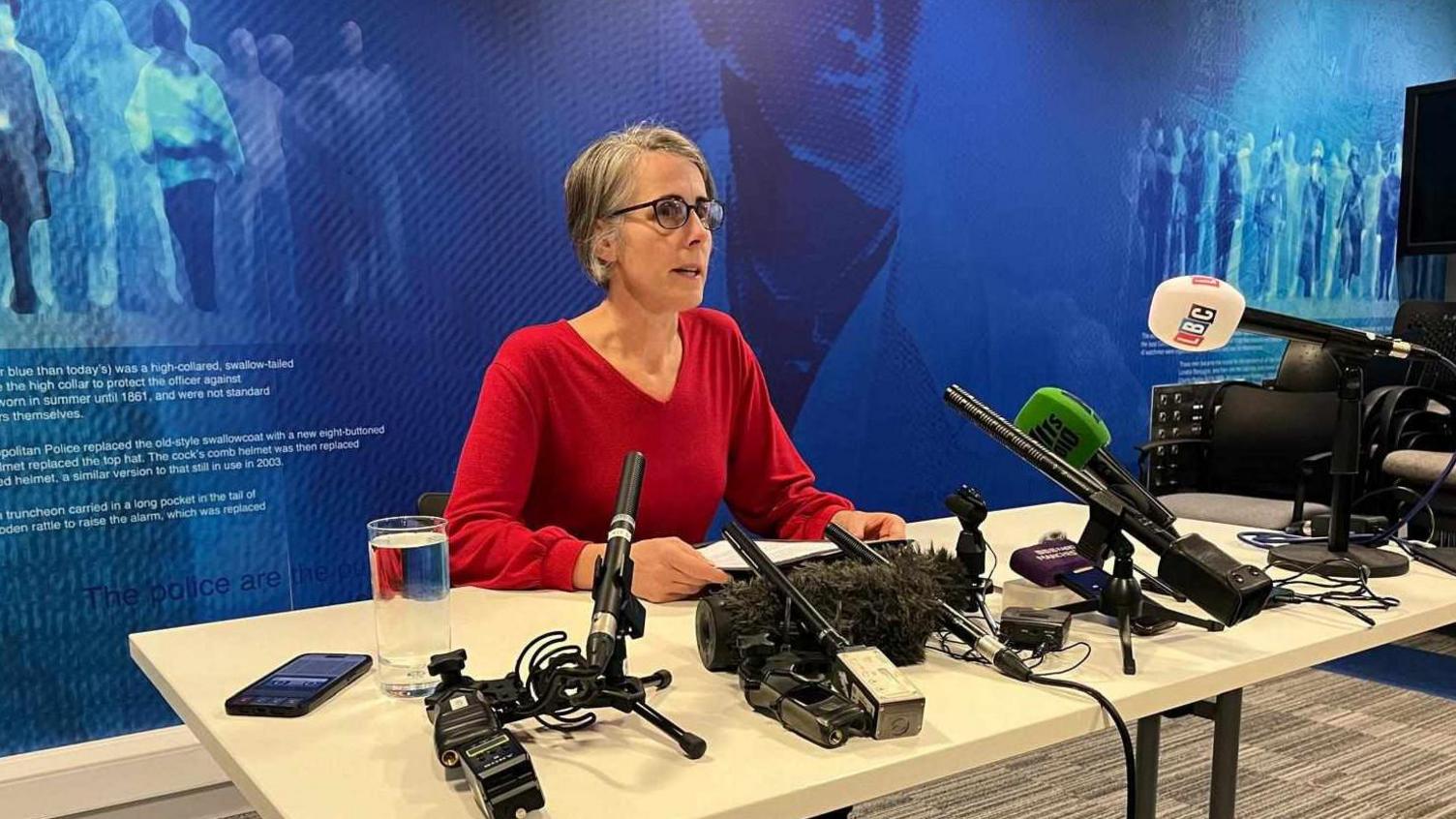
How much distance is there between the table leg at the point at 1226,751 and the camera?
1476 mm

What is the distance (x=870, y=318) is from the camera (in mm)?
3484

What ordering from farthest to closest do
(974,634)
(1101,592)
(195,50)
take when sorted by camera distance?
(195,50) → (1101,592) → (974,634)

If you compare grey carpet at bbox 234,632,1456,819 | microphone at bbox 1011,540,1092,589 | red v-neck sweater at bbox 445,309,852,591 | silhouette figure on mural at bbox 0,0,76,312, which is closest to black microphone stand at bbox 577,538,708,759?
red v-neck sweater at bbox 445,309,852,591

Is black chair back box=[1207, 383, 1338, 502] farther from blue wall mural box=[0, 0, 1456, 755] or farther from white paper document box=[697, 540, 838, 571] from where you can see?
white paper document box=[697, 540, 838, 571]

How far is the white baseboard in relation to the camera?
7.63 ft

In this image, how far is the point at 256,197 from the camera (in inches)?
97.7

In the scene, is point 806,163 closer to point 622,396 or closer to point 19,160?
point 622,396

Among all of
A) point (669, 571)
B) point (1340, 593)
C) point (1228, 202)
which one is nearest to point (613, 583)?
point (669, 571)

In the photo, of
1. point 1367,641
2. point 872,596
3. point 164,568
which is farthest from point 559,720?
point 164,568

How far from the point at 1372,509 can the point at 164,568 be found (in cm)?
372

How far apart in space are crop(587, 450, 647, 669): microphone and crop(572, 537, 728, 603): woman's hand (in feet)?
1.25

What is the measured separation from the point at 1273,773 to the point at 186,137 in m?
3.14

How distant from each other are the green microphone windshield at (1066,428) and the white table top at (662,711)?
0.23 metres

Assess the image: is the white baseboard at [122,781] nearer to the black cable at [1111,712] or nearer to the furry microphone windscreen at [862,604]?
the furry microphone windscreen at [862,604]
